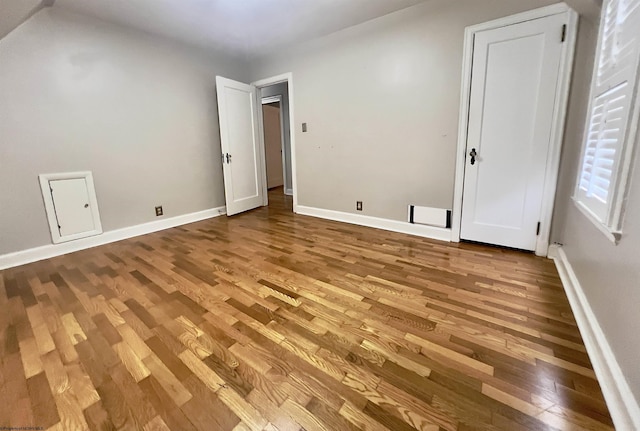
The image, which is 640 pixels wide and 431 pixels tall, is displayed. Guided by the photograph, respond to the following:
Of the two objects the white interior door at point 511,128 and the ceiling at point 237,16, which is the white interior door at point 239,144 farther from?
the white interior door at point 511,128

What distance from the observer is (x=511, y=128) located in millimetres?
2428

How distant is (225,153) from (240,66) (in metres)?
1.46

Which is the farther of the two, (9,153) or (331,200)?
(331,200)

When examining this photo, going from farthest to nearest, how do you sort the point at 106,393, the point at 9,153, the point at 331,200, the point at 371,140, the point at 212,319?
the point at 331,200 < the point at 371,140 < the point at 9,153 < the point at 212,319 < the point at 106,393

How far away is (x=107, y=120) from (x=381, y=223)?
331cm

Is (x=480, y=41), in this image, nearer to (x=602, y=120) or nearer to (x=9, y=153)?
(x=602, y=120)

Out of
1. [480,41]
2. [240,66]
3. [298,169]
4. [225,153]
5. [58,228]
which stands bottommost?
[58,228]

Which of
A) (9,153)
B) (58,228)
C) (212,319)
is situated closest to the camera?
(212,319)

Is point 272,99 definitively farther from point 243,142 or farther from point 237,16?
point 237,16

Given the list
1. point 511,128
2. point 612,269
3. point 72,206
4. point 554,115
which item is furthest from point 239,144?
point 612,269

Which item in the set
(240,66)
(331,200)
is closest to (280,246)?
(331,200)

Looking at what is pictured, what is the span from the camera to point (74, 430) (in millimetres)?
1010

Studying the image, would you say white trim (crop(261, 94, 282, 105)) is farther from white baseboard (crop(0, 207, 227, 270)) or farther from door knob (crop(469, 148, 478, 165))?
door knob (crop(469, 148, 478, 165))

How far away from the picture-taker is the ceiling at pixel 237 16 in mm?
2594
